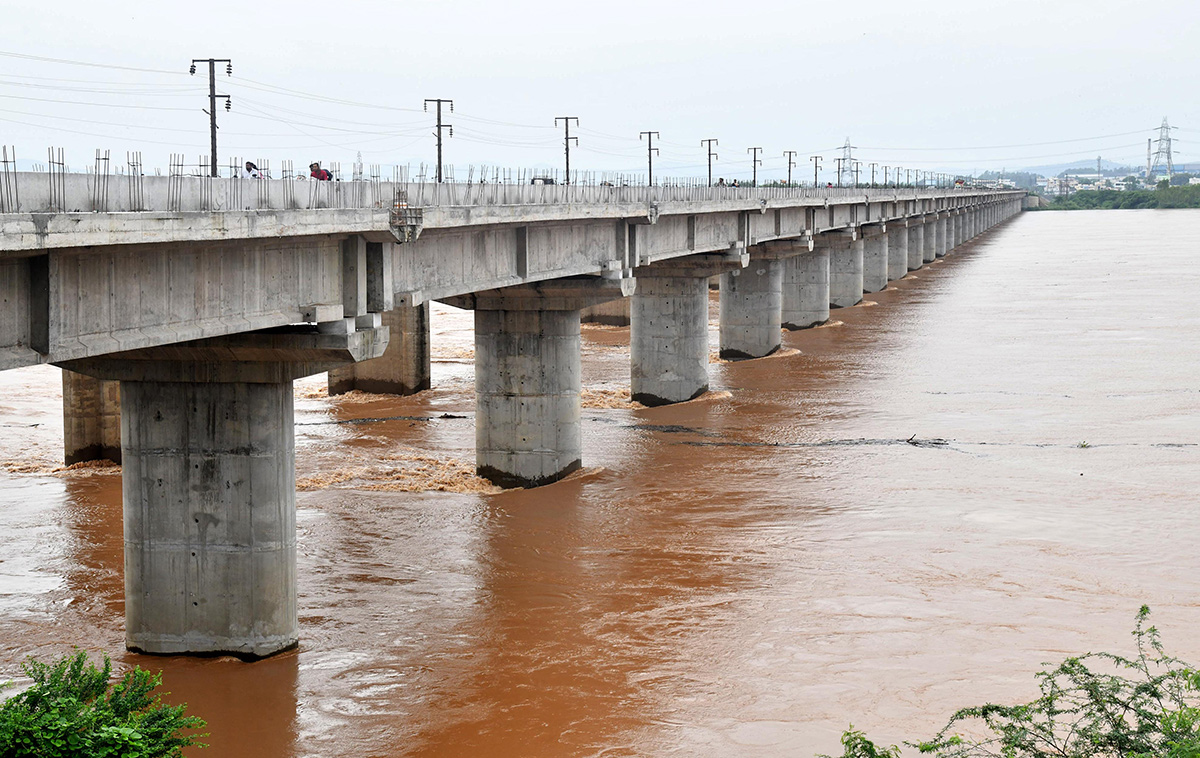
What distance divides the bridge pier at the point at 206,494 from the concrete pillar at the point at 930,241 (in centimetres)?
11194

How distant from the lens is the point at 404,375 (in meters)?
44.6

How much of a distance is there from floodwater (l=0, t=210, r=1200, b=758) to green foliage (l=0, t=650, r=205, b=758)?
6.55 feet

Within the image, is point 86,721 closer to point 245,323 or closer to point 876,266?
point 245,323

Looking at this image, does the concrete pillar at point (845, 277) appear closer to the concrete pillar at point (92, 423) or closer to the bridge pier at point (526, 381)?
the bridge pier at point (526, 381)

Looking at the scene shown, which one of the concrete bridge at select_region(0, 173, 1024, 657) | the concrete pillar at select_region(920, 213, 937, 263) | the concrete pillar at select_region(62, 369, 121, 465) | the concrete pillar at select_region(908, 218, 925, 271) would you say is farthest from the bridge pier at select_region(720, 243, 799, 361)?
the concrete pillar at select_region(920, 213, 937, 263)

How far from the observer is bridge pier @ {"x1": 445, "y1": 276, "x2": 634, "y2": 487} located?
103ft

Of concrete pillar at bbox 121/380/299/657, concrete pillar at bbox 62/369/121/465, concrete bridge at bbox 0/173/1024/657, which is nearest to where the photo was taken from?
concrete bridge at bbox 0/173/1024/657

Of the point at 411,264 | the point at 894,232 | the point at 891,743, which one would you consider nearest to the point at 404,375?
the point at 411,264

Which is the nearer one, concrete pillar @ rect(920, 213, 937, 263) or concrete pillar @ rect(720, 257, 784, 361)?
concrete pillar @ rect(720, 257, 784, 361)

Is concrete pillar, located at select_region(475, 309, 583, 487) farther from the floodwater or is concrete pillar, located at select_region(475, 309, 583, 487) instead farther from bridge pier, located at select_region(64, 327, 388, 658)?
bridge pier, located at select_region(64, 327, 388, 658)

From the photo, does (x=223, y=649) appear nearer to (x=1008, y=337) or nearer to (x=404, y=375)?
(x=404, y=375)

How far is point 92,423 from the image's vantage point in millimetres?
33250

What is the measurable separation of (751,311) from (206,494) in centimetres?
3853

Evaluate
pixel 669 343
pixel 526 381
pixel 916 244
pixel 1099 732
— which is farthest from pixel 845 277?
pixel 1099 732
